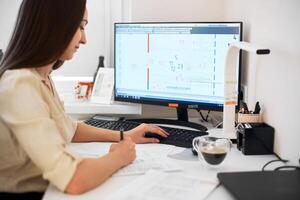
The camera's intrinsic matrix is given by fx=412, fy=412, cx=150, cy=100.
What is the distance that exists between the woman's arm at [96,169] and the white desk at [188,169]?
0.7 inches

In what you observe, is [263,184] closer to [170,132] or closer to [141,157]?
[141,157]

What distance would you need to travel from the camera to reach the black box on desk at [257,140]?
148 centimetres

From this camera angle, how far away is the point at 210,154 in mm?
1305

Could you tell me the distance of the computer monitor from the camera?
71.2 inches

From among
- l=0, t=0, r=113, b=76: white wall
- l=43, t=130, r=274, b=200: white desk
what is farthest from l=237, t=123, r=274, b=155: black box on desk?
l=0, t=0, r=113, b=76: white wall

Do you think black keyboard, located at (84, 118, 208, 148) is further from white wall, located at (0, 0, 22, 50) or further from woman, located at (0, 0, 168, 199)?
white wall, located at (0, 0, 22, 50)

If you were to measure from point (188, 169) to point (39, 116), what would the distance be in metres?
0.50

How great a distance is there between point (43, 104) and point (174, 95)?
0.84m

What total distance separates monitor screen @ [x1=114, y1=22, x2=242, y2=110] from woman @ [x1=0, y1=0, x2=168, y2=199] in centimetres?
58

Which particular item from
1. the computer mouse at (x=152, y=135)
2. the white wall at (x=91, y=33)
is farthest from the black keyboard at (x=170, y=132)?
the white wall at (x=91, y=33)

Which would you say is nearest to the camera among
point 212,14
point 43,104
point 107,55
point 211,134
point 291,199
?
point 291,199

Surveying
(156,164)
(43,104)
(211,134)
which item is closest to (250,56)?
(211,134)

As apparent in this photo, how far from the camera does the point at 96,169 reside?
46.9 inches

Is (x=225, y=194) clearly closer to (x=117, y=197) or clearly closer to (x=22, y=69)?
(x=117, y=197)
